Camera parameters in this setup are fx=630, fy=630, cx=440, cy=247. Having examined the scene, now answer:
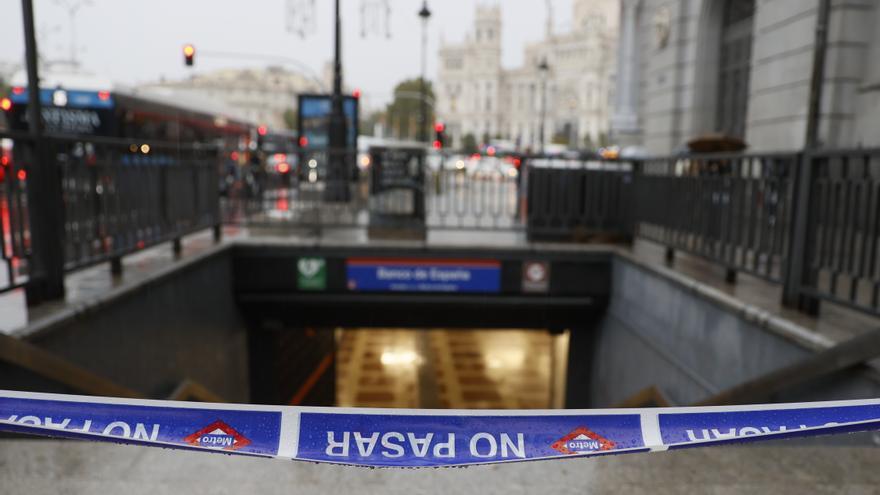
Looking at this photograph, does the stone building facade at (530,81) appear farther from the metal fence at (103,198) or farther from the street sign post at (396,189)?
the metal fence at (103,198)

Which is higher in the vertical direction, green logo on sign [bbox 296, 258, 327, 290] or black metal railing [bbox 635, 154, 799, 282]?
black metal railing [bbox 635, 154, 799, 282]

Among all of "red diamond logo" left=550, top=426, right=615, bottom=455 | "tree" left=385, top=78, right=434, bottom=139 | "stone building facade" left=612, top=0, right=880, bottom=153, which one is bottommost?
"red diamond logo" left=550, top=426, right=615, bottom=455

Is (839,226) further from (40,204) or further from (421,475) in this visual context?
(40,204)

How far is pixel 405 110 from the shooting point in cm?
9269

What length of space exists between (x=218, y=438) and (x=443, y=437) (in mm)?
595

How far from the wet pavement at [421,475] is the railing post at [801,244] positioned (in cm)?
193

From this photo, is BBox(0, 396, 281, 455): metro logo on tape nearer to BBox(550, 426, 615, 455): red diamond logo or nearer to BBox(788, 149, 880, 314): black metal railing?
BBox(550, 426, 615, 455): red diamond logo

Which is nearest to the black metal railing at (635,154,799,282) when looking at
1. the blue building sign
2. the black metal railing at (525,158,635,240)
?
the black metal railing at (525,158,635,240)

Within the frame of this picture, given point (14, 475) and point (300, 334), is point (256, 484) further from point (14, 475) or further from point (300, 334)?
point (300, 334)

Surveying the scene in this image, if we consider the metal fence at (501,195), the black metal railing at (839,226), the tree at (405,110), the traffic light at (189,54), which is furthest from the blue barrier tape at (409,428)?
the tree at (405,110)

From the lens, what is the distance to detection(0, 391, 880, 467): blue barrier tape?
1624 millimetres

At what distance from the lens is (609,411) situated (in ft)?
5.89

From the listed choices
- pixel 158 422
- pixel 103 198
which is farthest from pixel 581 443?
pixel 103 198

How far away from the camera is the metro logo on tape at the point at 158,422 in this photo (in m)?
1.64
